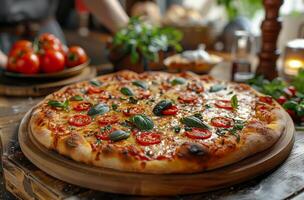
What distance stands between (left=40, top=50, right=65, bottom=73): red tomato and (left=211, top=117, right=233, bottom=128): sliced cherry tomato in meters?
0.91

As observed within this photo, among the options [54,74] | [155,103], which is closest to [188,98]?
[155,103]

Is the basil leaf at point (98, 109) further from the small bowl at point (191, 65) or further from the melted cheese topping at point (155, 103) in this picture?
the small bowl at point (191, 65)

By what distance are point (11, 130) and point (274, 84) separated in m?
1.05

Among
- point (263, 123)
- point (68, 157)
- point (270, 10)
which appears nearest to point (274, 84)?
point (270, 10)

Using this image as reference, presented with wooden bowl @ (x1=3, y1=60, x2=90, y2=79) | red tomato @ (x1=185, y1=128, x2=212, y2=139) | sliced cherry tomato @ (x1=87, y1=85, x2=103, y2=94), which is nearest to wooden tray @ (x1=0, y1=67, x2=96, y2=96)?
wooden bowl @ (x1=3, y1=60, x2=90, y2=79)

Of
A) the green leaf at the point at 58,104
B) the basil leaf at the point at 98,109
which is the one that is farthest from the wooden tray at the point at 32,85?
the basil leaf at the point at 98,109

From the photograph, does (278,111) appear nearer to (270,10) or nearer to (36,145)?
(270,10)

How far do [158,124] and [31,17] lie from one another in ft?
5.36

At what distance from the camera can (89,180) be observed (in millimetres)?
1149

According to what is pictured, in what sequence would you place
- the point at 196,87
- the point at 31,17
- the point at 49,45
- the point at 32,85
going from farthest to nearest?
the point at 31,17, the point at 49,45, the point at 32,85, the point at 196,87

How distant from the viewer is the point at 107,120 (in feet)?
4.61

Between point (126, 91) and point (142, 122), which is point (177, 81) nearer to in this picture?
point (126, 91)

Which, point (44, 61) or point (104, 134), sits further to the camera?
point (44, 61)

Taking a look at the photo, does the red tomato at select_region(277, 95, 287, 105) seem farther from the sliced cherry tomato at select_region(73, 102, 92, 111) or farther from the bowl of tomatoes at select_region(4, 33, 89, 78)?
the bowl of tomatoes at select_region(4, 33, 89, 78)
